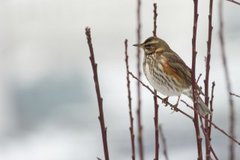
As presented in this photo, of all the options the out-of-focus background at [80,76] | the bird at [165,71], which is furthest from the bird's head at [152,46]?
the out-of-focus background at [80,76]

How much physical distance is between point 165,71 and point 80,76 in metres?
6.54

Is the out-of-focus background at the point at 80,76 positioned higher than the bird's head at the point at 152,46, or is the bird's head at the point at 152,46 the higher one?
the bird's head at the point at 152,46

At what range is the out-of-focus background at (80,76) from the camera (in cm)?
884

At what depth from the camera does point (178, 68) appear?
14.3 ft

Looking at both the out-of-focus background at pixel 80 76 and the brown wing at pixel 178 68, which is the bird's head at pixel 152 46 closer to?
the brown wing at pixel 178 68

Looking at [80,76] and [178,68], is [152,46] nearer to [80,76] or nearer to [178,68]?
[178,68]

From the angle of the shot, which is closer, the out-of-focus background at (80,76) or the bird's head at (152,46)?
the bird's head at (152,46)

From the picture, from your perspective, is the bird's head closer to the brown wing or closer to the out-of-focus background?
the brown wing

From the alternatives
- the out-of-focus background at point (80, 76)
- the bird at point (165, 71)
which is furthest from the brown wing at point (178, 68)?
the out-of-focus background at point (80, 76)

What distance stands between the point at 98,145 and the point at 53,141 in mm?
627

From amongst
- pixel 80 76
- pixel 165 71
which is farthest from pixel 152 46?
pixel 80 76

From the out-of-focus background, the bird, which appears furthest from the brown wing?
the out-of-focus background

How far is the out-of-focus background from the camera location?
8.84m

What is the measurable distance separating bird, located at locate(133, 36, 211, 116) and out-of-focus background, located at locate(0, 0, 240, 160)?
146 inches
